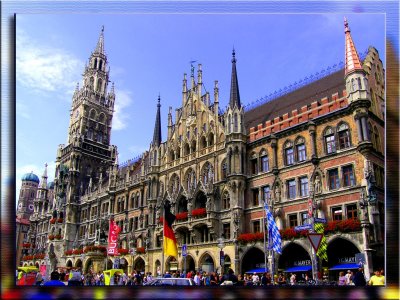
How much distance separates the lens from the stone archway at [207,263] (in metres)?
36.4

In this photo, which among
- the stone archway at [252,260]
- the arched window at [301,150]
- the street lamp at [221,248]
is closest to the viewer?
the street lamp at [221,248]

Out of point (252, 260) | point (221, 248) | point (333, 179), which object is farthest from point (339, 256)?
point (221, 248)

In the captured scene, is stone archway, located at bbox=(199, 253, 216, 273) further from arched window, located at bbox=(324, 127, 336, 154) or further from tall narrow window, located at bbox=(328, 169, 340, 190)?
arched window, located at bbox=(324, 127, 336, 154)

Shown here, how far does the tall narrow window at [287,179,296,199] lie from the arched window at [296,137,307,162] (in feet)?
6.71

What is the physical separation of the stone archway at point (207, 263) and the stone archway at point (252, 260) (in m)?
3.65

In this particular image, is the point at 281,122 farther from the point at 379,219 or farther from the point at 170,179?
the point at 170,179

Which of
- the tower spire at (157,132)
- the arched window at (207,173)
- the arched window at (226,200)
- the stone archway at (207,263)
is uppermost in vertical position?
the tower spire at (157,132)

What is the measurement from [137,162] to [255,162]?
30.1m

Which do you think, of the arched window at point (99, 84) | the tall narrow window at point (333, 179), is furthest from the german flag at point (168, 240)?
the arched window at point (99, 84)

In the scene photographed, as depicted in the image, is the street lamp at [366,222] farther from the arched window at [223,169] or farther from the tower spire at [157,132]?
the tower spire at [157,132]

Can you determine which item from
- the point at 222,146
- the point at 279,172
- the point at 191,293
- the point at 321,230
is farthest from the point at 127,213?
the point at 191,293

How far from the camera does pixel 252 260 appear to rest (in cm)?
3409

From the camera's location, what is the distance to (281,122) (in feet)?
115

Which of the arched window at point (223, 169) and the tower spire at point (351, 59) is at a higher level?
the tower spire at point (351, 59)
